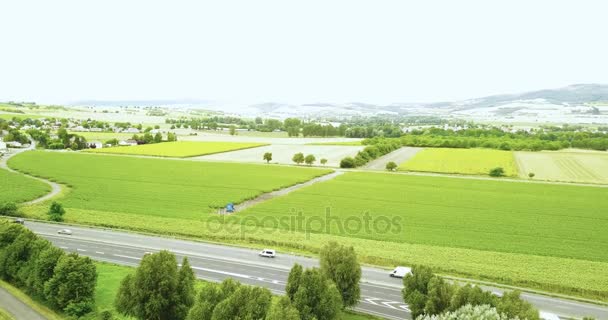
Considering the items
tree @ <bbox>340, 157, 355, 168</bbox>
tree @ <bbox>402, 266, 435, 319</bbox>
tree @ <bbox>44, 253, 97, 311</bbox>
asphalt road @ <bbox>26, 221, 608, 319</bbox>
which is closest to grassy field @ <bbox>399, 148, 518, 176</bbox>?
tree @ <bbox>340, 157, 355, 168</bbox>

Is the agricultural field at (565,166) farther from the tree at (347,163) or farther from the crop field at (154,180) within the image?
the crop field at (154,180)

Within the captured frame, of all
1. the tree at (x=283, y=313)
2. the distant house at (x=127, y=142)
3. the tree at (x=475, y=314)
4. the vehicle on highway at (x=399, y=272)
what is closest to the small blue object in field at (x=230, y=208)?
the vehicle on highway at (x=399, y=272)

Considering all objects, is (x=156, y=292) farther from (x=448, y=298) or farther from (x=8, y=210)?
(x=8, y=210)

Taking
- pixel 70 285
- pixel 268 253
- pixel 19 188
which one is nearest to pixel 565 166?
pixel 268 253

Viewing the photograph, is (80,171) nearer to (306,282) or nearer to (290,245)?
(290,245)

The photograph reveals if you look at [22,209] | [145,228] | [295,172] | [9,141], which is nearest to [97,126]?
[9,141]

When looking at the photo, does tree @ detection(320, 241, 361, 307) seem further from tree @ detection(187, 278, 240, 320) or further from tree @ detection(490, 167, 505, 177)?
tree @ detection(490, 167, 505, 177)
